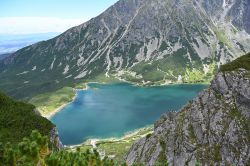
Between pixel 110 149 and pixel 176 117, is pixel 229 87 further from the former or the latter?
pixel 110 149

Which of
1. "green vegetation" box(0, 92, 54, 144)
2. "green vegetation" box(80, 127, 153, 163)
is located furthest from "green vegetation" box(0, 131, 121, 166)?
"green vegetation" box(80, 127, 153, 163)

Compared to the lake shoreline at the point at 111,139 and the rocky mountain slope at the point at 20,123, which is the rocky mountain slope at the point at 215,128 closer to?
the rocky mountain slope at the point at 20,123

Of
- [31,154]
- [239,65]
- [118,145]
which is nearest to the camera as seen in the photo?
[31,154]

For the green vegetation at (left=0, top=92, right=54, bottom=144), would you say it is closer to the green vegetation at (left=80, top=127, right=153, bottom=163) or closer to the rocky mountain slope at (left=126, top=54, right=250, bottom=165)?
the green vegetation at (left=80, top=127, right=153, bottom=163)

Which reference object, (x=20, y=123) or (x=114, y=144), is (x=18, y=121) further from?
(x=114, y=144)

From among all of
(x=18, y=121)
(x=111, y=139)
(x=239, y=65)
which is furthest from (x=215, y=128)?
(x=111, y=139)
